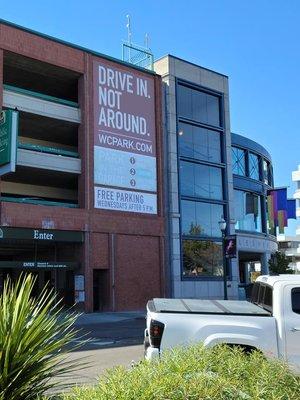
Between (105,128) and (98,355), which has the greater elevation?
(105,128)

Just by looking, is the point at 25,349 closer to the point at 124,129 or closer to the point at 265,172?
the point at 124,129

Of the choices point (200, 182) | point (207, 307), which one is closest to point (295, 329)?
point (207, 307)

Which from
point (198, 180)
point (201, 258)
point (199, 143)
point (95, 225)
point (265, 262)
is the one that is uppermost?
point (199, 143)

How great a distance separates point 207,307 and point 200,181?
30.0 meters

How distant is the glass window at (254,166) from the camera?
46.9 meters

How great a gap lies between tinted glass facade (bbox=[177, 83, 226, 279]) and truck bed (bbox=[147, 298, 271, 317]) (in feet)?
88.4

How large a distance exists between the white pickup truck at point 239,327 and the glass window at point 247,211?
35.9 metres

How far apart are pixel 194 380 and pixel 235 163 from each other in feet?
136

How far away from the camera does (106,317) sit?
28.0 metres

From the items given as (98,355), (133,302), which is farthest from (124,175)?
(98,355)

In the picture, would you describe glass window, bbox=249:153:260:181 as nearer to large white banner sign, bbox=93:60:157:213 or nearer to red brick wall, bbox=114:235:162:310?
large white banner sign, bbox=93:60:157:213

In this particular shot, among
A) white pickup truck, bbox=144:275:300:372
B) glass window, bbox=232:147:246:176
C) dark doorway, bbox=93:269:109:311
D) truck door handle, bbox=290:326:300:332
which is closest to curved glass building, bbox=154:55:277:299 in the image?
glass window, bbox=232:147:246:176

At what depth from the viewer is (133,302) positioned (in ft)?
107

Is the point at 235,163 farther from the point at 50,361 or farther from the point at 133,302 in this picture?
the point at 50,361
